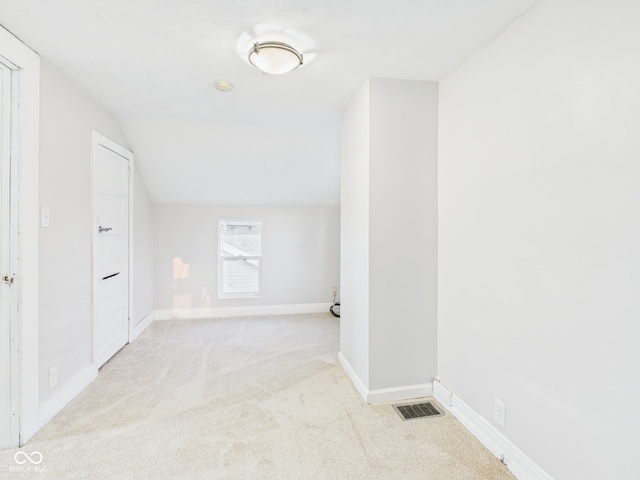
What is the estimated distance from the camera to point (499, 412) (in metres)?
1.88

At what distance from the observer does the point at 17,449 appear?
189 centimetres

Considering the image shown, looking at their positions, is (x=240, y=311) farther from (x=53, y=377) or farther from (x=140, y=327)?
(x=53, y=377)

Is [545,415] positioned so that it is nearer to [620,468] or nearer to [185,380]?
[620,468]

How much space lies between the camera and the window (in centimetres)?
481

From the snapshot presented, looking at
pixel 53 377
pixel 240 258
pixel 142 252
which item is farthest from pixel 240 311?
pixel 53 377

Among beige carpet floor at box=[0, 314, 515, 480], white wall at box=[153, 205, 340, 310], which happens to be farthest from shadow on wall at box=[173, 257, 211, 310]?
beige carpet floor at box=[0, 314, 515, 480]

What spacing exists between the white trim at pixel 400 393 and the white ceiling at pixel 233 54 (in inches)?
88.1

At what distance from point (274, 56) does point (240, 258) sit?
10.8 ft

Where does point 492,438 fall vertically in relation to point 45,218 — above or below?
below

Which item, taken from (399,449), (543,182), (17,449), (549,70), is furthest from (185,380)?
(549,70)

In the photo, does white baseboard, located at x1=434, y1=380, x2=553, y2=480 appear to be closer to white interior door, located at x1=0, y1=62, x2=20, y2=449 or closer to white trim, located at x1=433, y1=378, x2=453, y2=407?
white trim, located at x1=433, y1=378, x2=453, y2=407

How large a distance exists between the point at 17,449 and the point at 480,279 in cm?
282

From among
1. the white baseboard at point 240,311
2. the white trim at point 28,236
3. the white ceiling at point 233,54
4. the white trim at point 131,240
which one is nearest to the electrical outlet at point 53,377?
the white trim at point 28,236

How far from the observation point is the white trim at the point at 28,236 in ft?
6.34
